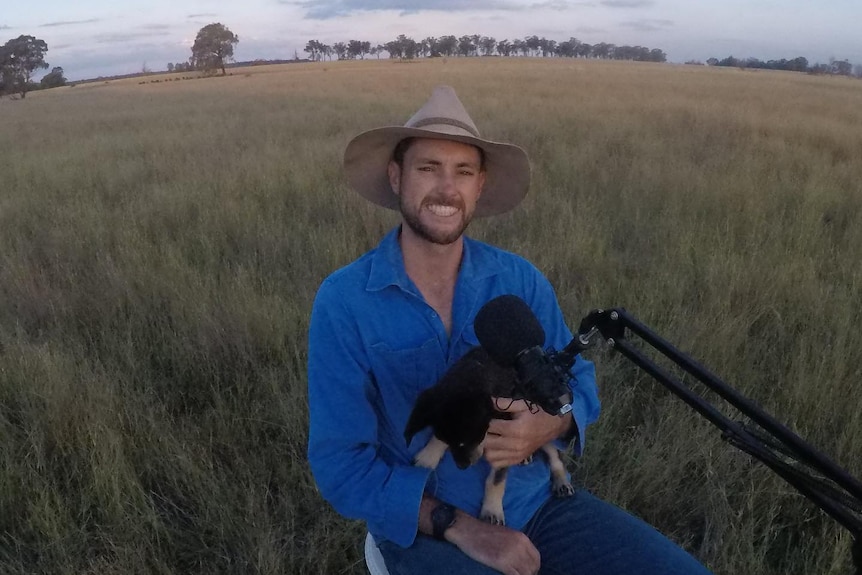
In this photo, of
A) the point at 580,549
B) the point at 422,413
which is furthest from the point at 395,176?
the point at 580,549

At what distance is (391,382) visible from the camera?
72.4 inches

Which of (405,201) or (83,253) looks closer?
(405,201)

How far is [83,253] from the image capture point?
16.3 feet

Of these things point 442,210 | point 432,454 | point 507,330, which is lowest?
point 432,454

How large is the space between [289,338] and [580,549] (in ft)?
7.31

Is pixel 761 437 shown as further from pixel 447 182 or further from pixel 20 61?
pixel 20 61

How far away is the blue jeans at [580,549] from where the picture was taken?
1.70m

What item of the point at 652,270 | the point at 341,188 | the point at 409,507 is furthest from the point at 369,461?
the point at 341,188

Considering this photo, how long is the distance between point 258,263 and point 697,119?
9.52 meters

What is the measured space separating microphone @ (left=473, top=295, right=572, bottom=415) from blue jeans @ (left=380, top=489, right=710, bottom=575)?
686 millimetres

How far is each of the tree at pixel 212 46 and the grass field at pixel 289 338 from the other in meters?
78.6

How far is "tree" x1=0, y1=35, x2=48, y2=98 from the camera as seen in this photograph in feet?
172

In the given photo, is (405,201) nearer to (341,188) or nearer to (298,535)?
(298,535)

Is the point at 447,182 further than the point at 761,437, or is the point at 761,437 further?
the point at 447,182
